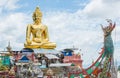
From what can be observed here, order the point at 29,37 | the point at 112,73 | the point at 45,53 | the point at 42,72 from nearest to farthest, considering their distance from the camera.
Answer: the point at 112,73 < the point at 42,72 < the point at 45,53 < the point at 29,37

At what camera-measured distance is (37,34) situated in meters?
25.7

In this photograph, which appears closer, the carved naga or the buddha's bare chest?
the carved naga

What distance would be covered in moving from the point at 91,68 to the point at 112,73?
1302mm

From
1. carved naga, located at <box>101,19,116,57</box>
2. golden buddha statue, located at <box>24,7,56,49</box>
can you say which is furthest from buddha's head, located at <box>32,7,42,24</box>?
carved naga, located at <box>101,19,116,57</box>

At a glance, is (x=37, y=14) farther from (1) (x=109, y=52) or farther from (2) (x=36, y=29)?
(1) (x=109, y=52)

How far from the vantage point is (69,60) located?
79.4 ft

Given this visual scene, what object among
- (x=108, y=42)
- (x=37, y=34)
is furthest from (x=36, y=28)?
(x=108, y=42)

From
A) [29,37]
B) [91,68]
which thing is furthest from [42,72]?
[29,37]

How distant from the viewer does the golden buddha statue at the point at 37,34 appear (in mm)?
24973

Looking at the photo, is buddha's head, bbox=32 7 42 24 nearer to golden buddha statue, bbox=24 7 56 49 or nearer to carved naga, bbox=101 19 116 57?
golden buddha statue, bbox=24 7 56 49

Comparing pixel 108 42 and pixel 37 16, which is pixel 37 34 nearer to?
pixel 37 16

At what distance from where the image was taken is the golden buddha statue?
81.9ft

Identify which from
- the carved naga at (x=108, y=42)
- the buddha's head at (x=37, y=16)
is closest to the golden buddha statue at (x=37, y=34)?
the buddha's head at (x=37, y=16)

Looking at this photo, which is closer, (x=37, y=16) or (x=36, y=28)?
(x=36, y=28)
